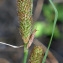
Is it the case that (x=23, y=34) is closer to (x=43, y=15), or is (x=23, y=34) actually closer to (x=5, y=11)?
(x=43, y=15)

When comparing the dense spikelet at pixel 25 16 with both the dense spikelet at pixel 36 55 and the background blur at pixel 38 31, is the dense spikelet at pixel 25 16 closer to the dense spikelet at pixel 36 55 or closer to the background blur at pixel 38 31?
the dense spikelet at pixel 36 55

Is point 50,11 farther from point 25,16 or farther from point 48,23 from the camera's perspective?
point 25,16

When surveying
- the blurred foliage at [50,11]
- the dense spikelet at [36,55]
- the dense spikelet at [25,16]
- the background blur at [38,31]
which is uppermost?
the dense spikelet at [25,16]

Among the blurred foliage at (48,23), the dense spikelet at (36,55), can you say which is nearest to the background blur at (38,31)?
the blurred foliage at (48,23)

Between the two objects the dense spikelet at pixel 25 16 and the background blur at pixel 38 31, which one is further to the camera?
the background blur at pixel 38 31

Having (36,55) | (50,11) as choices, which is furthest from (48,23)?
(36,55)

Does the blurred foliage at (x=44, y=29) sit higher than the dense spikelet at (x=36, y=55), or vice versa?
the dense spikelet at (x=36, y=55)

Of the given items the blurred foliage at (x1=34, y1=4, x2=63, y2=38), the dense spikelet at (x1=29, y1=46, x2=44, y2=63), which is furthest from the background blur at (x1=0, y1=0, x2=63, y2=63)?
the dense spikelet at (x1=29, y1=46, x2=44, y2=63)

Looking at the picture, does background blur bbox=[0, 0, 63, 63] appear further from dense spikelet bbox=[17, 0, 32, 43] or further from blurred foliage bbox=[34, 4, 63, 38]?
dense spikelet bbox=[17, 0, 32, 43]
